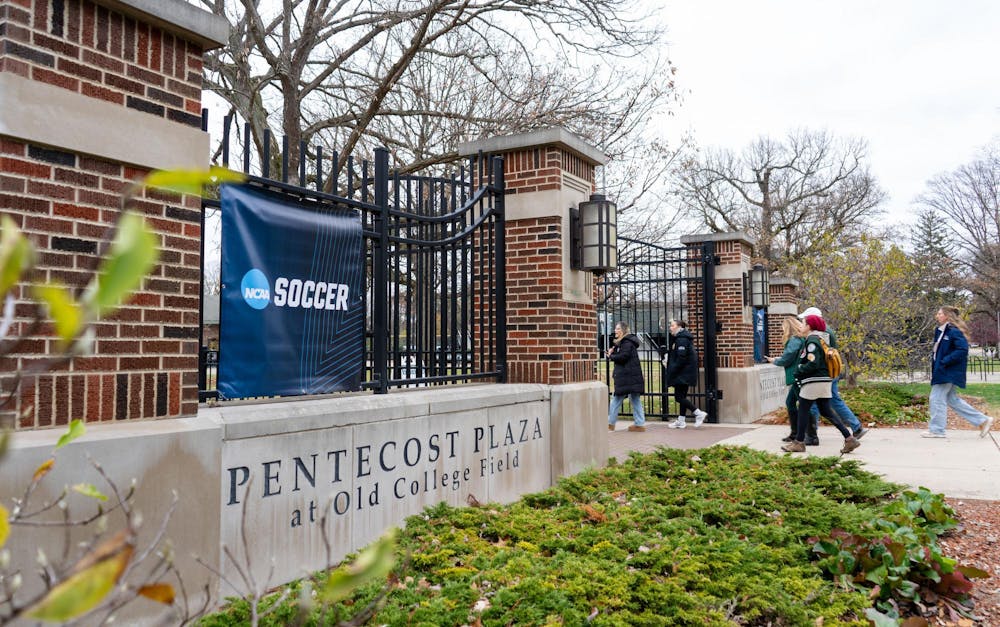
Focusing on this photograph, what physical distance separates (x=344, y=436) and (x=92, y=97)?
222 centimetres

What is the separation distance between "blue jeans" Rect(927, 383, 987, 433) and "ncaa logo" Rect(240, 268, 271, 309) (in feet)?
28.6

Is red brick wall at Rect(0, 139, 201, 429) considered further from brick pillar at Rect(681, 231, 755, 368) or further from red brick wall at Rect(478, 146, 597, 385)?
brick pillar at Rect(681, 231, 755, 368)

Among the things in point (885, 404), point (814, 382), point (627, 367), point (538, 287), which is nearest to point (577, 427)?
point (538, 287)

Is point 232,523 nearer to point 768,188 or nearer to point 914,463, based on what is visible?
point 914,463

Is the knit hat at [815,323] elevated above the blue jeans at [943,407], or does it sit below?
above

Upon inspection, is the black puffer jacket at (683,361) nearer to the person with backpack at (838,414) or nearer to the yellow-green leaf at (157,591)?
the person with backpack at (838,414)

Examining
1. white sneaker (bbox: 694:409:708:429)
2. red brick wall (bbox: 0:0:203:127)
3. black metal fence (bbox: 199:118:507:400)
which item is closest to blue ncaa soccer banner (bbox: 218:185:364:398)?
black metal fence (bbox: 199:118:507:400)

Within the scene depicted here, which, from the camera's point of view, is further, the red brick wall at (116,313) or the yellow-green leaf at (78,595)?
the red brick wall at (116,313)

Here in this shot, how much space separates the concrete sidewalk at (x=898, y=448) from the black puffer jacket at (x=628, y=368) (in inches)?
26.8

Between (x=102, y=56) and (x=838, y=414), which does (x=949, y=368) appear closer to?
(x=838, y=414)

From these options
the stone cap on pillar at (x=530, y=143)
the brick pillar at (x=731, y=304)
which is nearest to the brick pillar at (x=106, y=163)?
the stone cap on pillar at (x=530, y=143)

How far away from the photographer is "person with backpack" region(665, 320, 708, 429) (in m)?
11.5

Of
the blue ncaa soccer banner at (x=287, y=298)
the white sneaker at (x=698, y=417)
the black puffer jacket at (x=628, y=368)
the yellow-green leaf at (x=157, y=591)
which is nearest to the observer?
the yellow-green leaf at (x=157, y=591)

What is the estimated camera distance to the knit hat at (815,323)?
8.65 m
